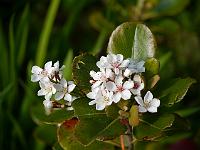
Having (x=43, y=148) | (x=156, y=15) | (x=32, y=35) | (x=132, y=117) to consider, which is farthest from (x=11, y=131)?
(x=132, y=117)

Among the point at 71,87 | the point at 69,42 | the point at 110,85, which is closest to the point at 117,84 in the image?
the point at 110,85

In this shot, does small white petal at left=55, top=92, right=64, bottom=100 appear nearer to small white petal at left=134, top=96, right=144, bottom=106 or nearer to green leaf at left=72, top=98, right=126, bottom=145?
green leaf at left=72, top=98, right=126, bottom=145

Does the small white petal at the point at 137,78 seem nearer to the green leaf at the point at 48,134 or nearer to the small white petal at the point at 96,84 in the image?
the small white petal at the point at 96,84

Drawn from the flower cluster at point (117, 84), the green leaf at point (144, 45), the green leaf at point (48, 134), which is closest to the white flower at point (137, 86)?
the flower cluster at point (117, 84)

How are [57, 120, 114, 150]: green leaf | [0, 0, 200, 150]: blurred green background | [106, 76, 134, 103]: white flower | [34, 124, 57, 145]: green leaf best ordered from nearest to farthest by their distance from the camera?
[106, 76, 134, 103]: white flower < [57, 120, 114, 150]: green leaf < [34, 124, 57, 145]: green leaf < [0, 0, 200, 150]: blurred green background

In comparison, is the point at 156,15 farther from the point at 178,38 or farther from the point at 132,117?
the point at 132,117

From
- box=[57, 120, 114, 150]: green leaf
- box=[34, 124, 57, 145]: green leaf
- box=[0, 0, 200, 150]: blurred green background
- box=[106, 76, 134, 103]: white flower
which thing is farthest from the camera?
box=[0, 0, 200, 150]: blurred green background

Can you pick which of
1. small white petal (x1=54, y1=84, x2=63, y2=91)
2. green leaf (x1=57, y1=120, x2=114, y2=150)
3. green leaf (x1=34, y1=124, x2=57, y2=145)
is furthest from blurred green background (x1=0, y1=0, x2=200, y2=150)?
small white petal (x1=54, y1=84, x2=63, y2=91)
